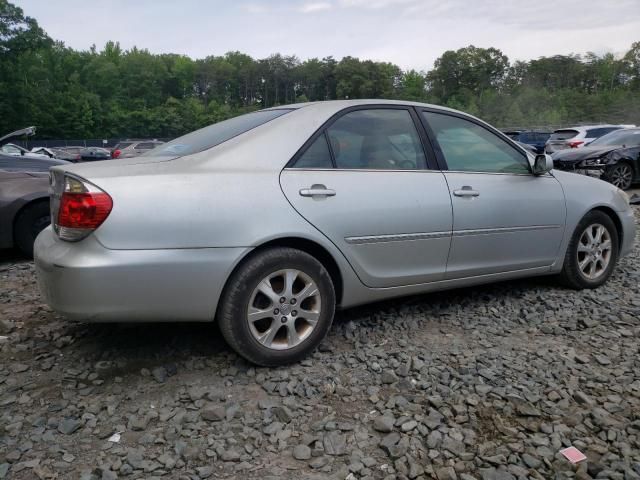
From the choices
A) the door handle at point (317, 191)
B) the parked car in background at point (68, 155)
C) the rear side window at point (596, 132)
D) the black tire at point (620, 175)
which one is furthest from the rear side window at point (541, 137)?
the parked car in background at point (68, 155)

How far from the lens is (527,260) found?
3.95m

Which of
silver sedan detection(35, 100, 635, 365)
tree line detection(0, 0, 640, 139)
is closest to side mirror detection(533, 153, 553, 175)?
silver sedan detection(35, 100, 635, 365)

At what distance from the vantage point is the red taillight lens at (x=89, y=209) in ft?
8.29

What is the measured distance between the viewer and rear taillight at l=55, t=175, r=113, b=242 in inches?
99.6

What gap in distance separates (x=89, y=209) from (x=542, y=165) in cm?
309

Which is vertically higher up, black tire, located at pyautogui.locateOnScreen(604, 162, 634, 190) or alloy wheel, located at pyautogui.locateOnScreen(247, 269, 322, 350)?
black tire, located at pyautogui.locateOnScreen(604, 162, 634, 190)

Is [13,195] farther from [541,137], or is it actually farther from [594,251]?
[541,137]

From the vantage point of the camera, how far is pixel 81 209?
2.55 m

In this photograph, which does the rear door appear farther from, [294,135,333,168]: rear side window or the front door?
the front door

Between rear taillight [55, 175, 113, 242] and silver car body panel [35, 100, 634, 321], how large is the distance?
0.04 m

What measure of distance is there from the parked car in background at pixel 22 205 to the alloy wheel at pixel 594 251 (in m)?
5.06

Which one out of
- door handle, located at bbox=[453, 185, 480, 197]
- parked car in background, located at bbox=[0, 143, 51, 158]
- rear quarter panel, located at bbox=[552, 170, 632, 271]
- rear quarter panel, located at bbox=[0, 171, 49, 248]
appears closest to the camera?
door handle, located at bbox=[453, 185, 480, 197]

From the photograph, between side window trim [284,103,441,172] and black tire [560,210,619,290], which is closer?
side window trim [284,103,441,172]

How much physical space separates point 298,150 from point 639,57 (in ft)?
304
